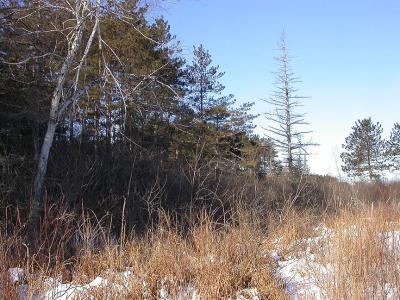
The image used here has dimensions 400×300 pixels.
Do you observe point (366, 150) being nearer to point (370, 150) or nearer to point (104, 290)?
point (370, 150)

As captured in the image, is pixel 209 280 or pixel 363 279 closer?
pixel 363 279

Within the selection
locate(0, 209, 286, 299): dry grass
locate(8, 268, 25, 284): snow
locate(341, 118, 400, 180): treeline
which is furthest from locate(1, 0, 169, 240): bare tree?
locate(341, 118, 400, 180): treeline

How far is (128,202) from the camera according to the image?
11.4 meters

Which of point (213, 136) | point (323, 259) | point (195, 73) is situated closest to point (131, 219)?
point (323, 259)

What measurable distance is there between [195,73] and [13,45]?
16.3 m

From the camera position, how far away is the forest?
398 centimetres

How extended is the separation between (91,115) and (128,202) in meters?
5.55

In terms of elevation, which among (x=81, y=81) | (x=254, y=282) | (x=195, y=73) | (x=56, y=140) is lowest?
(x=254, y=282)

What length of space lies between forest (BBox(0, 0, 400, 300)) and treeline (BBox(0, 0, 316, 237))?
0.21 feet

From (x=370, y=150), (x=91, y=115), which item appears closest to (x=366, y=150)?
(x=370, y=150)

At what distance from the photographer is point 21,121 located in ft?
41.6

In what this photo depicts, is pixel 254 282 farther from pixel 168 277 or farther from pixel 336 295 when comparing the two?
pixel 336 295

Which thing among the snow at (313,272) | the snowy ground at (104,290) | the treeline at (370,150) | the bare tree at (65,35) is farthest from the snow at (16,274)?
the treeline at (370,150)

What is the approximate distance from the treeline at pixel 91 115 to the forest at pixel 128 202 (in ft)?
0.21
